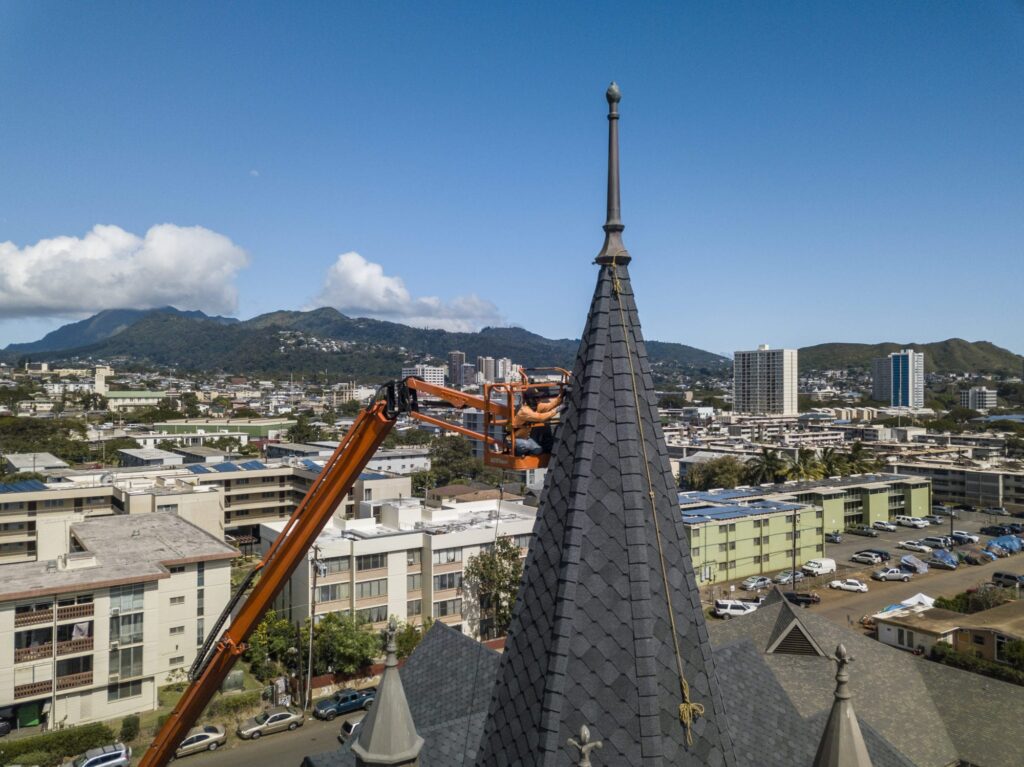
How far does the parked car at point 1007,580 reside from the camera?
43812 mm

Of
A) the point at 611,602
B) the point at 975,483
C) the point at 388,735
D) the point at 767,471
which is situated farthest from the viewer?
the point at 767,471

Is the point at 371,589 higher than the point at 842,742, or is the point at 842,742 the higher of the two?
the point at 842,742

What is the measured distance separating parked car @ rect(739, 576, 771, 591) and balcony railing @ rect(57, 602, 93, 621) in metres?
36.8

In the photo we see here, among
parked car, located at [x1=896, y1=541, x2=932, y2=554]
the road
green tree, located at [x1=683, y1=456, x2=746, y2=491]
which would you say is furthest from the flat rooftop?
green tree, located at [x1=683, y1=456, x2=746, y2=491]

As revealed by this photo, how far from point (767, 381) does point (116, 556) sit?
6869 inches

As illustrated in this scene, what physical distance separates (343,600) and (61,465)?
49008mm

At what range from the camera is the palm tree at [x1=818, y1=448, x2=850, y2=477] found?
242ft

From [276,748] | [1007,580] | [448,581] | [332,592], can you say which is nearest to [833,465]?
[1007,580]

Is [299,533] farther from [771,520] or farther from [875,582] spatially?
[875,582]

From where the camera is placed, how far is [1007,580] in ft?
145

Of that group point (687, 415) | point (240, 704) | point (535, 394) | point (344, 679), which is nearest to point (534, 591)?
point (535, 394)

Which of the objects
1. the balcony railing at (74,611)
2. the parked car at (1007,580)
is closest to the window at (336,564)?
the balcony railing at (74,611)

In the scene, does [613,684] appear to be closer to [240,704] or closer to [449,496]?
[240,704]

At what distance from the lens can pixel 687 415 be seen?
166250 millimetres
